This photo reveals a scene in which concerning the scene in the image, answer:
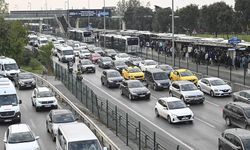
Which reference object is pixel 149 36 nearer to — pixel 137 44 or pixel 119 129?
pixel 137 44

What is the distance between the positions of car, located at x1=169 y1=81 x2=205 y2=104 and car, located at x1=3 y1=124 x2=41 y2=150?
42.9ft

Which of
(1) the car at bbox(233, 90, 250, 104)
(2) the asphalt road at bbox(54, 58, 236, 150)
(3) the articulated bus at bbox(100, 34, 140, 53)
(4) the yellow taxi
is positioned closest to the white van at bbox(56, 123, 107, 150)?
(2) the asphalt road at bbox(54, 58, 236, 150)

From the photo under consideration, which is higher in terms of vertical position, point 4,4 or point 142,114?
point 4,4

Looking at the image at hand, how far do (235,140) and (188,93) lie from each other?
1302 centimetres

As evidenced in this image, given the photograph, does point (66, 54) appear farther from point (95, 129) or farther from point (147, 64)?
point (95, 129)

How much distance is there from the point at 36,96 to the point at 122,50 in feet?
133

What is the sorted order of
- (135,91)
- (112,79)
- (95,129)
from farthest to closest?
(112,79)
(135,91)
(95,129)

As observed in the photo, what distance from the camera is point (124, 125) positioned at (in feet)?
73.3

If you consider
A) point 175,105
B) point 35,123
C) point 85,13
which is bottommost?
point 35,123

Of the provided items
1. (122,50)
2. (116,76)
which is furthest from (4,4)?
(116,76)

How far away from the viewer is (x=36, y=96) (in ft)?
103

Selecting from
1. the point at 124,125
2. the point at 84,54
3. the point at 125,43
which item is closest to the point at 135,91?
the point at 124,125

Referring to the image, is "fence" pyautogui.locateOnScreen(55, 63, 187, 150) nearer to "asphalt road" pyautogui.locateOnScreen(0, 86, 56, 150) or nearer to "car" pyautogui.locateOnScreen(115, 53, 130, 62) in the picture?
"asphalt road" pyautogui.locateOnScreen(0, 86, 56, 150)

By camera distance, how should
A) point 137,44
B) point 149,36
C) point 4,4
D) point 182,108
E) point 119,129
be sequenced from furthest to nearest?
1. point 4,4
2. point 149,36
3. point 137,44
4. point 182,108
5. point 119,129
